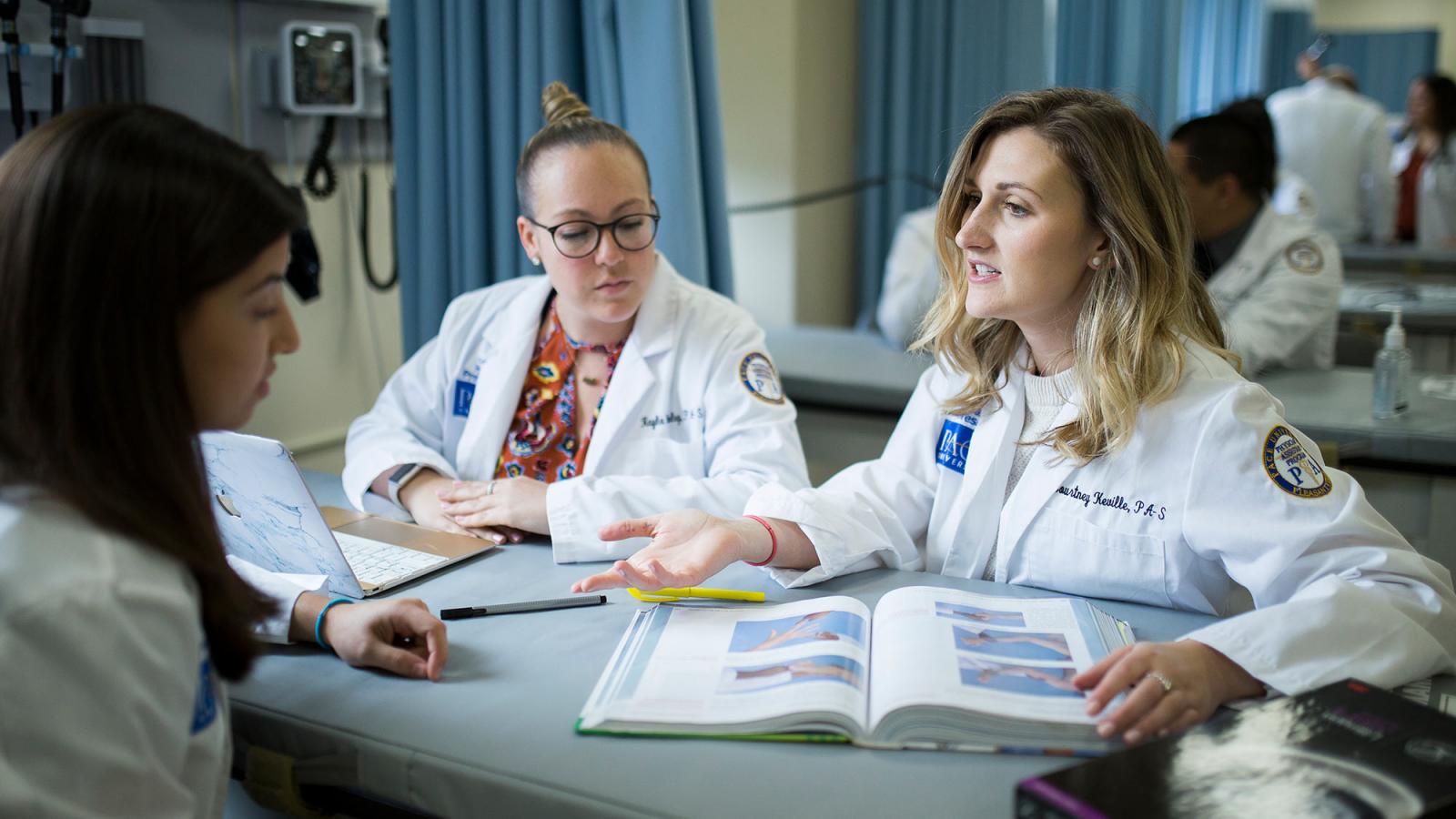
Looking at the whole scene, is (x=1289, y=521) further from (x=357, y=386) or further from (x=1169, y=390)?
(x=357, y=386)

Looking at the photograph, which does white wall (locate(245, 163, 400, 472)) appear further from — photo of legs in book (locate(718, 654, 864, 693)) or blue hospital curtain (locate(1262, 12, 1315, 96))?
blue hospital curtain (locate(1262, 12, 1315, 96))

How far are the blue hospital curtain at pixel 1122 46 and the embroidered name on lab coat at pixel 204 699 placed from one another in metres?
5.10

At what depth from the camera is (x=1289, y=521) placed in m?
1.27

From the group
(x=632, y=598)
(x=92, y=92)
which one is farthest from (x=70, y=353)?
(x=92, y=92)

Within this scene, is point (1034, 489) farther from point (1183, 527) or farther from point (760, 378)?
point (760, 378)

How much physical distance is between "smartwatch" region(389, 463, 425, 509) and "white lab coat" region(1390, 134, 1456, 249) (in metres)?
6.39

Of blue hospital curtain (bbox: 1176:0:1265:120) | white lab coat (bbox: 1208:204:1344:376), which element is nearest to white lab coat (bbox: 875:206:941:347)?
white lab coat (bbox: 1208:204:1344:376)

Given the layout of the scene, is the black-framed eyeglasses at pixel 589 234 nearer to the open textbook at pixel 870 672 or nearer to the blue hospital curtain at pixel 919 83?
the open textbook at pixel 870 672

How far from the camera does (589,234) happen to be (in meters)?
1.85

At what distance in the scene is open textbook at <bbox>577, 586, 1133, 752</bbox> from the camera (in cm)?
103

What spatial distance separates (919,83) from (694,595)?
3.46 metres

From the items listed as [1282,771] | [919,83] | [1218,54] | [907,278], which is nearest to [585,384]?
[1282,771]

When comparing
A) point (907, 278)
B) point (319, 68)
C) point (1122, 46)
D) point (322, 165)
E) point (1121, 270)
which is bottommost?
point (907, 278)

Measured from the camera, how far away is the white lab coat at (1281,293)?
2.92 meters
